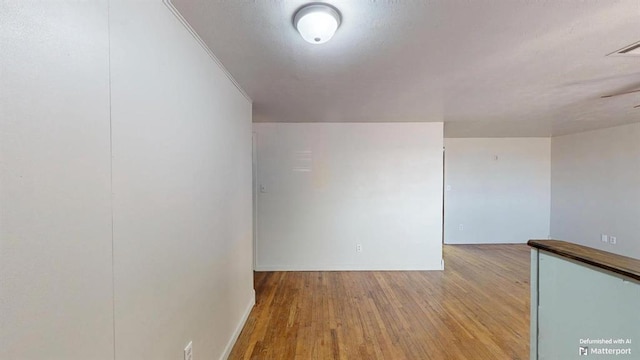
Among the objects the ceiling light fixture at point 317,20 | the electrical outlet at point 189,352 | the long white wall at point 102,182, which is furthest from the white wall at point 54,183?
the ceiling light fixture at point 317,20

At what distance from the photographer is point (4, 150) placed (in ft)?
1.89

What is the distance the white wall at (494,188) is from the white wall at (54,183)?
5.54 meters

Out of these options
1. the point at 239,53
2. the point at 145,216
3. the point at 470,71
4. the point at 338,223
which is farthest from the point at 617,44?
the point at 338,223

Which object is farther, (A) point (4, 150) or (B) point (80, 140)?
(B) point (80, 140)

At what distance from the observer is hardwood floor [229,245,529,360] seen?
6.77ft

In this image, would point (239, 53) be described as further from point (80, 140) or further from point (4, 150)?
point (4, 150)

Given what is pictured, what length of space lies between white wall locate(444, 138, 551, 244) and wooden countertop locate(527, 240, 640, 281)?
4.04 meters

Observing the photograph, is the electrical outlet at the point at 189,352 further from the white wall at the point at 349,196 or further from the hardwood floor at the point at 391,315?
the white wall at the point at 349,196

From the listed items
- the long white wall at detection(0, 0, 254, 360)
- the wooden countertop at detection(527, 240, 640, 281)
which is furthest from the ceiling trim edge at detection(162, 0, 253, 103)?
the wooden countertop at detection(527, 240, 640, 281)

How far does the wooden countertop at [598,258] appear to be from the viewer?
1050mm

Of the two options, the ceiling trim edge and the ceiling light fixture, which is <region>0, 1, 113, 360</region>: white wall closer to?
the ceiling trim edge

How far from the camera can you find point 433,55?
1.68 m

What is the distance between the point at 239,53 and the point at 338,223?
2.80 metres

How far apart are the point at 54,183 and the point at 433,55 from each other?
1.97 meters
